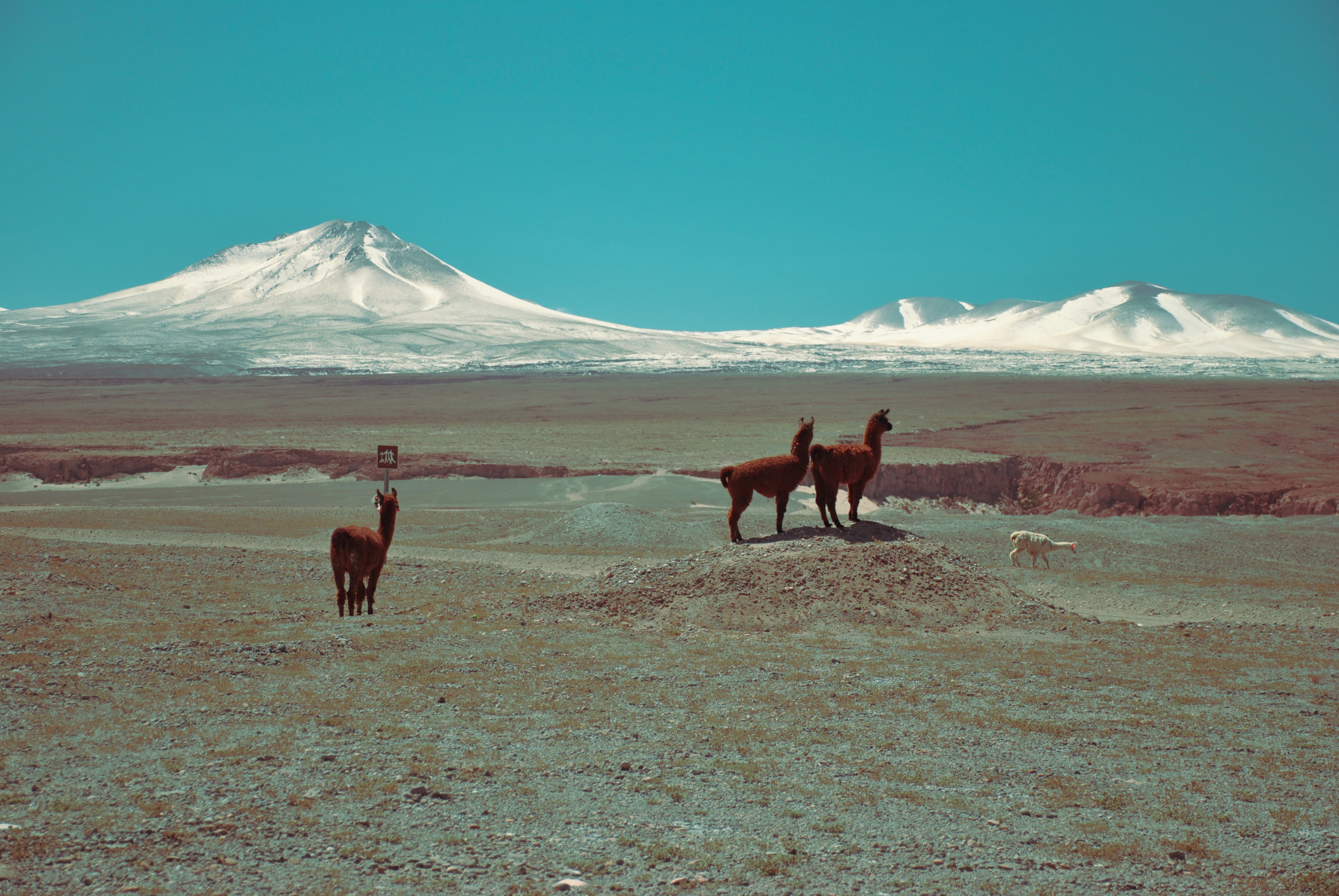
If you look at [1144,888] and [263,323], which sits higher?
[263,323]

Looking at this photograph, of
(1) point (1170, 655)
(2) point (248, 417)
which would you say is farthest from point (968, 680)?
(2) point (248, 417)

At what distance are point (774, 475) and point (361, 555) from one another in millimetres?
5948

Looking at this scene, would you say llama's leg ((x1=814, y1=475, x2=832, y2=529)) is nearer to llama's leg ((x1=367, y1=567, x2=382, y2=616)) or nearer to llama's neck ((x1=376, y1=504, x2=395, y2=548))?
llama's neck ((x1=376, y1=504, x2=395, y2=548))

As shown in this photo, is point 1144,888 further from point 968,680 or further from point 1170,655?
point 1170,655

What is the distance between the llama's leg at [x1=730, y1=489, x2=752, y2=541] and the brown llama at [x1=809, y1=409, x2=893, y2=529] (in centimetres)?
108

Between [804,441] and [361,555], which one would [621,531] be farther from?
[361,555]

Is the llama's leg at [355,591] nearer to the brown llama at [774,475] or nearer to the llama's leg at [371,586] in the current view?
the llama's leg at [371,586]

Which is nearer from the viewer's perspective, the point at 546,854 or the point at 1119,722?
the point at 546,854

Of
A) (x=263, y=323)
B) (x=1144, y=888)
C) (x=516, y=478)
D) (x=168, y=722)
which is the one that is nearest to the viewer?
(x=1144, y=888)

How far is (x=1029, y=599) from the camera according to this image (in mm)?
13305

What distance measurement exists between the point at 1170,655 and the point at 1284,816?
516cm

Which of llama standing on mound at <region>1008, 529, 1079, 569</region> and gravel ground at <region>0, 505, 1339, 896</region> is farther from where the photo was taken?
llama standing on mound at <region>1008, 529, 1079, 569</region>

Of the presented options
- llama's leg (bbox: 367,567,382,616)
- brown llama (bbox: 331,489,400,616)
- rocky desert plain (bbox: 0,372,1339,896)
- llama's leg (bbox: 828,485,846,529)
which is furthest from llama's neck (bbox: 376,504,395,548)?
llama's leg (bbox: 828,485,846,529)

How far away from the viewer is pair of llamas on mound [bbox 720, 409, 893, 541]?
43.7 feet
